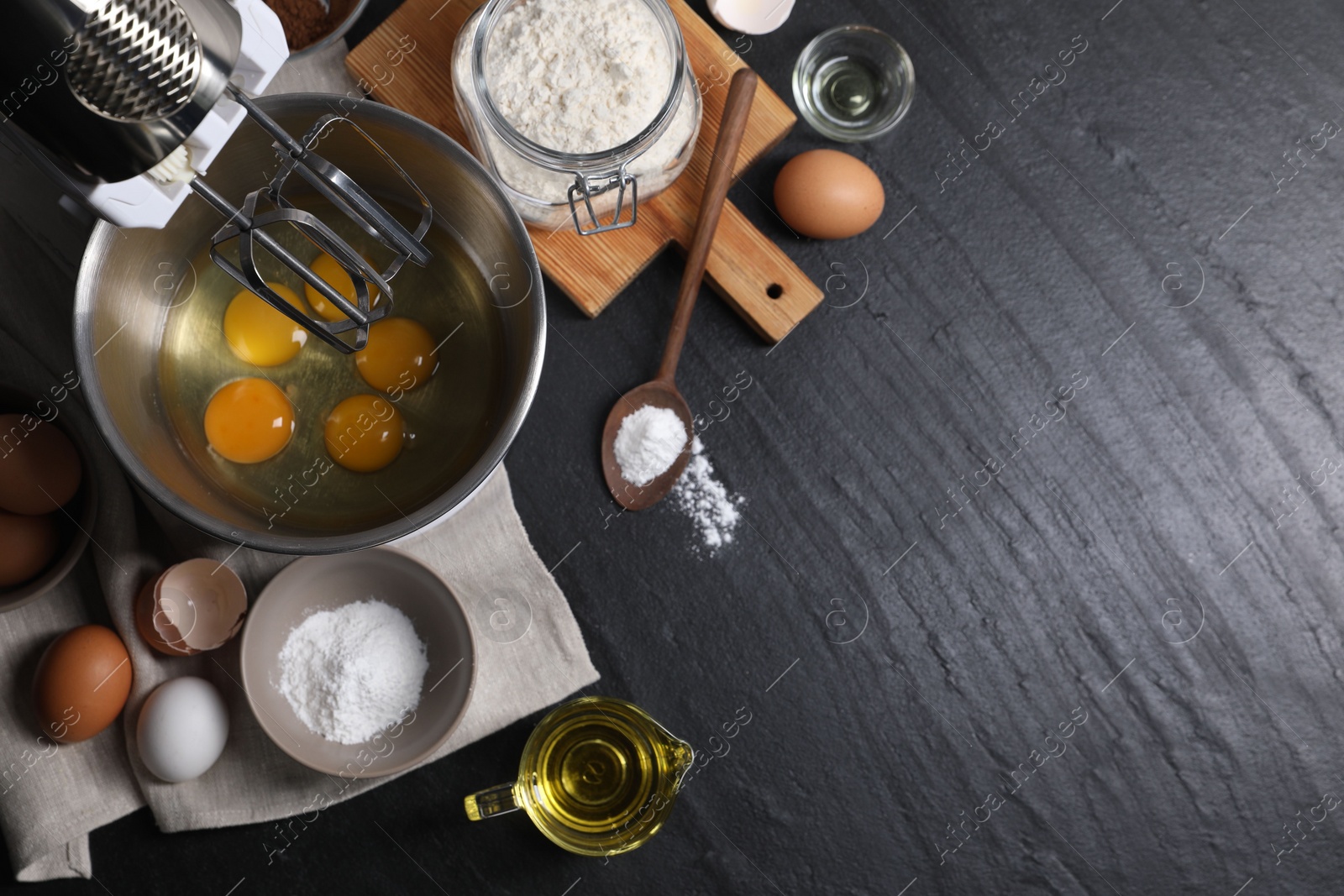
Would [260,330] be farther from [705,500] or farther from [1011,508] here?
[1011,508]

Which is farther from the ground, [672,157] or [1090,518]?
[672,157]

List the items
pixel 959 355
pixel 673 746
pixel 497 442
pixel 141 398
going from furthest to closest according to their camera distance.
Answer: pixel 959 355, pixel 673 746, pixel 141 398, pixel 497 442

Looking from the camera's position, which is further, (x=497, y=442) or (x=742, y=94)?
(x=742, y=94)

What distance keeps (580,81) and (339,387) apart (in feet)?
1.34

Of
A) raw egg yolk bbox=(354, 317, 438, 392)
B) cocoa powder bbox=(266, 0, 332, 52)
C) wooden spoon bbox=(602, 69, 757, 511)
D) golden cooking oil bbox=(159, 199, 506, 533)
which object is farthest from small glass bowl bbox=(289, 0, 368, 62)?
wooden spoon bbox=(602, 69, 757, 511)

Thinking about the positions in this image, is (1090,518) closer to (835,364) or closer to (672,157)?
(835,364)

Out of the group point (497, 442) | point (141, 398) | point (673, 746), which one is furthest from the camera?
point (673, 746)

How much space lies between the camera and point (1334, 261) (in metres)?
1.15

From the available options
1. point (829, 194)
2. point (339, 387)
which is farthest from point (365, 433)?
point (829, 194)

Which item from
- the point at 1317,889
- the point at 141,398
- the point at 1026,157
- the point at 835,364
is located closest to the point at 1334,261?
the point at 1026,157

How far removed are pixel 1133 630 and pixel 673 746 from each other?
0.58m

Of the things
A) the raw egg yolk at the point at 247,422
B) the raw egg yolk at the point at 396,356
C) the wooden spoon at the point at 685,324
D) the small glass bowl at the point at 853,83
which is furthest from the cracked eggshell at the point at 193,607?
the small glass bowl at the point at 853,83

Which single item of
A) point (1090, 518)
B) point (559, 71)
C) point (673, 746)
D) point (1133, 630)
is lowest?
point (1133, 630)

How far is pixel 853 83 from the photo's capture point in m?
1.14
